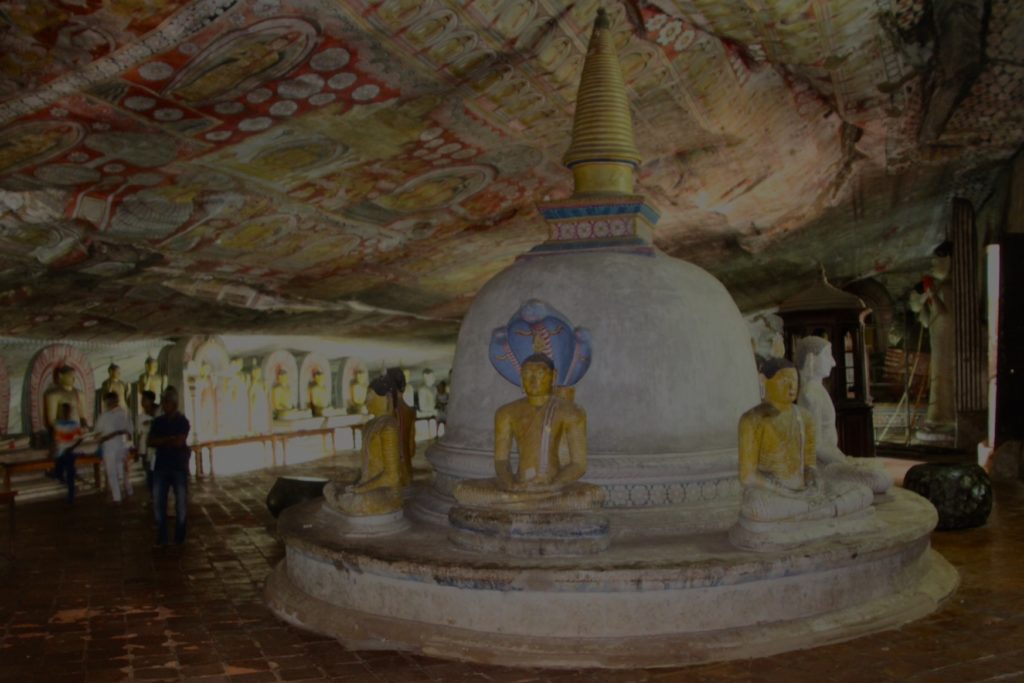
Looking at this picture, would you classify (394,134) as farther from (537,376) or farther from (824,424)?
A: (824,424)

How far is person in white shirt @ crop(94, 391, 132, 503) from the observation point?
11.1 meters

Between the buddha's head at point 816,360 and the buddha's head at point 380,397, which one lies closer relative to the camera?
the buddha's head at point 380,397

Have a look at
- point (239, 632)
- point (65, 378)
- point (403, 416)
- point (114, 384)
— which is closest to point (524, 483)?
point (403, 416)

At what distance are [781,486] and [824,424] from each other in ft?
8.58

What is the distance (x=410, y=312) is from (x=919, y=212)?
1052 cm

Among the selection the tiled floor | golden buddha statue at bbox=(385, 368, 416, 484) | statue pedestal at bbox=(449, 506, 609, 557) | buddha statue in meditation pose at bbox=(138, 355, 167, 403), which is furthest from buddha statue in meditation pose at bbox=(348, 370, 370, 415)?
statue pedestal at bbox=(449, 506, 609, 557)

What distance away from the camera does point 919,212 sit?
1875cm

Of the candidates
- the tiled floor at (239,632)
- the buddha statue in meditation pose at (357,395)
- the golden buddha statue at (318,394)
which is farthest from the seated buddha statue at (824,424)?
the buddha statue in meditation pose at (357,395)

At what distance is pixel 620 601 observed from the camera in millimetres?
5207

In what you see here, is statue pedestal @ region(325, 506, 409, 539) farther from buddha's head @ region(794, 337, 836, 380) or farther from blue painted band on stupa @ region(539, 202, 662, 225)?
buddha's head @ region(794, 337, 836, 380)

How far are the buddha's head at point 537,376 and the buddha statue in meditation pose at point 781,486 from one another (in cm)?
126

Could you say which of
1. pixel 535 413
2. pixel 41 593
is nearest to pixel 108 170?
pixel 41 593

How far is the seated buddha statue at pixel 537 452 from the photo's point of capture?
5738mm

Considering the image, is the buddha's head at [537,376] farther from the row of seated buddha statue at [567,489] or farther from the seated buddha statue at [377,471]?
the seated buddha statue at [377,471]
